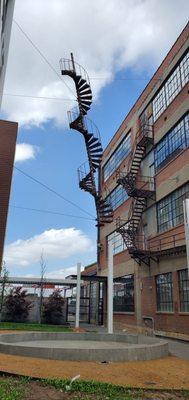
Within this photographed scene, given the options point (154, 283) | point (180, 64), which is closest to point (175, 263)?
point (154, 283)

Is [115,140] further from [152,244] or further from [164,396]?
[164,396]

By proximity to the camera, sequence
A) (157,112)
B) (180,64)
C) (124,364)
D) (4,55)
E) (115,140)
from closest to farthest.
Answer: (4,55)
(124,364)
(180,64)
(157,112)
(115,140)

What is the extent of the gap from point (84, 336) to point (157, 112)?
18080 mm

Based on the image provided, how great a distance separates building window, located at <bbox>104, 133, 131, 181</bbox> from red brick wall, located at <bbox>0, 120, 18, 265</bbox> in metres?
9.98

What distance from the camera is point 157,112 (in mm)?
30062

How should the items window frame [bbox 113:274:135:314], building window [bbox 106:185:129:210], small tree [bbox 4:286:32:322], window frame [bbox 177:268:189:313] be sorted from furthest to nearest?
building window [bbox 106:185:129:210] → small tree [bbox 4:286:32:322] → window frame [bbox 113:274:135:314] → window frame [bbox 177:268:189:313]

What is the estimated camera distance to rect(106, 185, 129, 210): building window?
119 ft

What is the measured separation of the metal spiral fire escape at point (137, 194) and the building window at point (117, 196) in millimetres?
3455

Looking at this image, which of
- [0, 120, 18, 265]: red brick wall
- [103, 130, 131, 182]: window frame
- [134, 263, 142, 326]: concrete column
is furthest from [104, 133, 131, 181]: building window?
[134, 263, 142, 326]: concrete column

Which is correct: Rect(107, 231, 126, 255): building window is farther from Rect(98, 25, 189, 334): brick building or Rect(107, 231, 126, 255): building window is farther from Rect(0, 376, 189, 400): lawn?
Rect(0, 376, 189, 400): lawn

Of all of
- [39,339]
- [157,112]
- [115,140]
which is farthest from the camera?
[115,140]

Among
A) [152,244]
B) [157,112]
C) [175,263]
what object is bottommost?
[175,263]

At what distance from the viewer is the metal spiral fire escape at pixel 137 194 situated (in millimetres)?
28527

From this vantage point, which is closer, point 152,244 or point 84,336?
point 84,336
